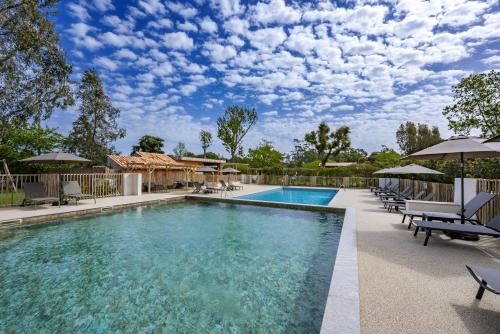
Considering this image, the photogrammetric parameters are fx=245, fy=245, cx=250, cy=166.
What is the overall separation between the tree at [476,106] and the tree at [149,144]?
4253 cm

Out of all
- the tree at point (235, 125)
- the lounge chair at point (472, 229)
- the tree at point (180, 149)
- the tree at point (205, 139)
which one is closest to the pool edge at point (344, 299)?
the lounge chair at point (472, 229)

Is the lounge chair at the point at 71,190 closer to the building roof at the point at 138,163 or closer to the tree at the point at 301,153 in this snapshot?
the building roof at the point at 138,163

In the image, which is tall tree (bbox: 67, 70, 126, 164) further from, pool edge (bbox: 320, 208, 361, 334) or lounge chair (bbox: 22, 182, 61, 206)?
pool edge (bbox: 320, 208, 361, 334)

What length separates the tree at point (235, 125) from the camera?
34.8 metres

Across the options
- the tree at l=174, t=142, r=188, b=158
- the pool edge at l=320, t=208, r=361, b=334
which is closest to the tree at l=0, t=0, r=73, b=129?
the pool edge at l=320, t=208, r=361, b=334

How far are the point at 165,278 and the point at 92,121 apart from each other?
24.6 meters

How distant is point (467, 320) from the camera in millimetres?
2250

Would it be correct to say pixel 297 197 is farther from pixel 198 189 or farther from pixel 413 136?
pixel 413 136

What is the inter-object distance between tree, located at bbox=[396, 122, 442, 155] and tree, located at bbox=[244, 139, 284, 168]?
20161mm

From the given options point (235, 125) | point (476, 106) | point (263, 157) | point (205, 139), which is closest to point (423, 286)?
point (476, 106)

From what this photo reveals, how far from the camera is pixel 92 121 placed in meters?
23.5

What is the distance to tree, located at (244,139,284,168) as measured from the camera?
3259cm

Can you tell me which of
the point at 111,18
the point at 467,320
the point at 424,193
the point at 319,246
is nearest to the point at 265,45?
the point at 111,18

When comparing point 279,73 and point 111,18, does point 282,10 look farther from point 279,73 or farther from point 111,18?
point 111,18
